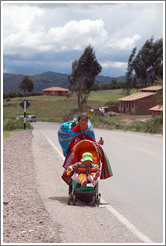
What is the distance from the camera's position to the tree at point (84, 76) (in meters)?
7.03

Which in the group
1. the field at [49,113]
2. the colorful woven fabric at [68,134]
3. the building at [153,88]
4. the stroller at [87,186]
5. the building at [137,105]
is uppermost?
the building at [153,88]

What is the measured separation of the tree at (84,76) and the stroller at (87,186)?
4.99ft

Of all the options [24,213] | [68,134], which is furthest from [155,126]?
[68,134]

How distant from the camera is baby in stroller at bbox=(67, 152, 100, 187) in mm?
4984

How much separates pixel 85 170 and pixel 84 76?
129 inches

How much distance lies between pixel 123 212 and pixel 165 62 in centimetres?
380

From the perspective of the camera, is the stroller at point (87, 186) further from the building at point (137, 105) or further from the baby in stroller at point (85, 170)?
the building at point (137, 105)

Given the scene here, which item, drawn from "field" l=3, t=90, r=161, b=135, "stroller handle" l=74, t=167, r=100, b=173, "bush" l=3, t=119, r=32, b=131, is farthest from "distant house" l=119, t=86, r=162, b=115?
"stroller handle" l=74, t=167, r=100, b=173

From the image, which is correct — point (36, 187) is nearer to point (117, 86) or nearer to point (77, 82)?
point (77, 82)

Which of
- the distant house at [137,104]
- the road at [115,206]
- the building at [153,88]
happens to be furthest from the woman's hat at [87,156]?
the distant house at [137,104]

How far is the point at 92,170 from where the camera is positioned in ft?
16.4

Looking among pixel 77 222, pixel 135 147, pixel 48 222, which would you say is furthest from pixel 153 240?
pixel 135 147

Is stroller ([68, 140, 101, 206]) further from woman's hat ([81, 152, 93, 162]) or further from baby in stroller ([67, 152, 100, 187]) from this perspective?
woman's hat ([81, 152, 93, 162])

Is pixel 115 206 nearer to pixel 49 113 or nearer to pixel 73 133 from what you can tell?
pixel 73 133
